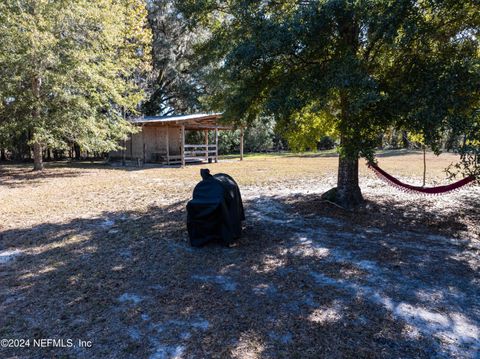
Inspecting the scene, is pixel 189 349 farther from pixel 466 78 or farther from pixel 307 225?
pixel 466 78

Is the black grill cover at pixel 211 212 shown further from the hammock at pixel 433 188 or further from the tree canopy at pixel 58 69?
the tree canopy at pixel 58 69

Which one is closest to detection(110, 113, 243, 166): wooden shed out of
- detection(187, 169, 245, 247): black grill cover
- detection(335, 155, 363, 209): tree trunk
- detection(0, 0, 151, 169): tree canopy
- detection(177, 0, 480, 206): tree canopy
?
detection(0, 0, 151, 169): tree canopy

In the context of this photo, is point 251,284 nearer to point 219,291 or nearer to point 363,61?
point 219,291

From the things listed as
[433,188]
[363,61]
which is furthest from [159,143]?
[363,61]

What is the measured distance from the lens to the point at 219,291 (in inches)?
123

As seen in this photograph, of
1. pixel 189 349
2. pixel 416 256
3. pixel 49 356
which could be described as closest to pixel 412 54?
pixel 416 256

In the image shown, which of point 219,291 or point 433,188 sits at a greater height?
point 433,188

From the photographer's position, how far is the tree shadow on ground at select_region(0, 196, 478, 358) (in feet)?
7.59

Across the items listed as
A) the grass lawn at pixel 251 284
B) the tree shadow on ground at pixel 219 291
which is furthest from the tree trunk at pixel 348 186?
the tree shadow on ground at pixel 219 291

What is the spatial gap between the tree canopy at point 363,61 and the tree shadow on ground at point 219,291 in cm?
154

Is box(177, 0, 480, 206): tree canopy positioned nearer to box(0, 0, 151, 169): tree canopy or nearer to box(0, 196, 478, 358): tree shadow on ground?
box(0, 196, 478, 358): tree shadow on ground

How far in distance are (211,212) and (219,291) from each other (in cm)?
129

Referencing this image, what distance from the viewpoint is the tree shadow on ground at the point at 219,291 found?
231 cm

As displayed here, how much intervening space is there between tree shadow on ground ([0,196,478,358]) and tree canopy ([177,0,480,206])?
154 centimetres
